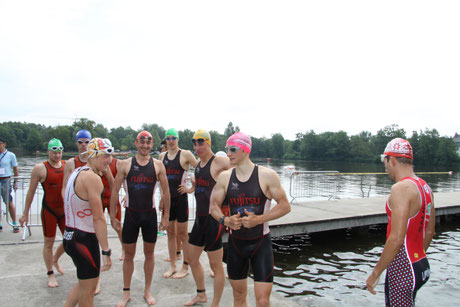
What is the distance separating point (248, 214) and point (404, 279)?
1.52 m

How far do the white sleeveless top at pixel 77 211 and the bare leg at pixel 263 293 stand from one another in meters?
1.75

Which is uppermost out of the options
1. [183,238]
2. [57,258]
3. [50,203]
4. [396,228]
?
[396,228]

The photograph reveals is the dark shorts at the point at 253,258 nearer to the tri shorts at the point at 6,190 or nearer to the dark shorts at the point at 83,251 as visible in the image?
the dark shorts at the point at 83,251

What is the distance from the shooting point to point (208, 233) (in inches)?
169

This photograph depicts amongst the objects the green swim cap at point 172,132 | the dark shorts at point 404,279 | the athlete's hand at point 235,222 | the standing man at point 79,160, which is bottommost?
the dark shorts at point 404,279

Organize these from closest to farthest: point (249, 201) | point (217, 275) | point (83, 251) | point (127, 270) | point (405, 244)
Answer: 1. point (405, 244)
2. point (83, 251)
3. point (249, 201)
4. point (217, 275)
5. point (127, 270)

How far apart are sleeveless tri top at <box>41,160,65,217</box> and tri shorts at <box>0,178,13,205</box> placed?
339 cm

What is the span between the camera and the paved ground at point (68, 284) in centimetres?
425

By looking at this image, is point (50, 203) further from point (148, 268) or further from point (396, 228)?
point (396, 228)

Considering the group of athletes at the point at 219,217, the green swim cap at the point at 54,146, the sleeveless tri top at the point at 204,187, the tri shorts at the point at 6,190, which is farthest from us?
the tri shorts at the point at 6,190

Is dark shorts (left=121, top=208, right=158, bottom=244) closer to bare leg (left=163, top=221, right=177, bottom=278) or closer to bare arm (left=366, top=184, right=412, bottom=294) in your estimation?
bare leg (left=163, top=221, right=177, bottom=278)

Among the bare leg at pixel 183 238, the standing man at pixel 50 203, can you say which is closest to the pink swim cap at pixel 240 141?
the bare leg at pixel 183 238

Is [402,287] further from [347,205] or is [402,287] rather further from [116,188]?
[347,205]

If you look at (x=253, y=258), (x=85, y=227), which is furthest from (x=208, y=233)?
(x=85, y=227)
